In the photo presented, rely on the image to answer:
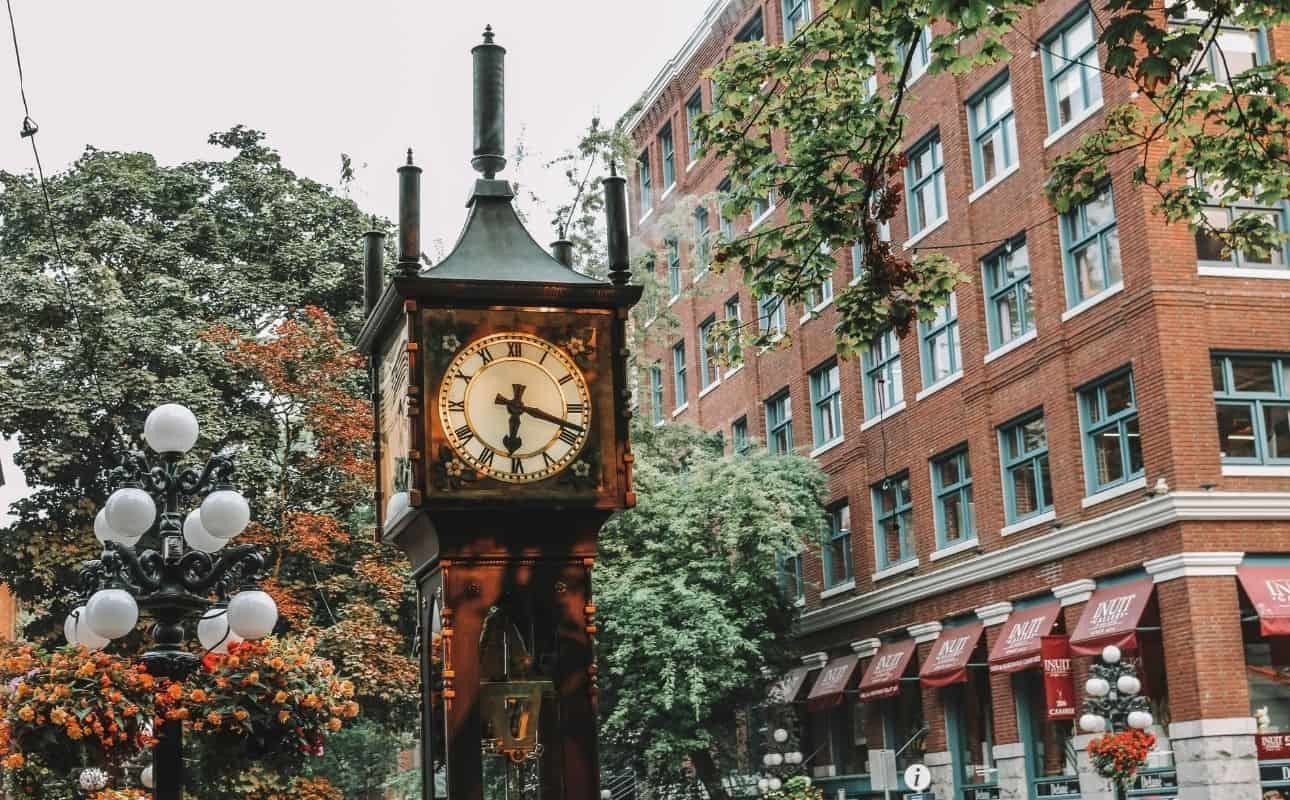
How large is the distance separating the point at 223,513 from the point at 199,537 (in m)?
0.55

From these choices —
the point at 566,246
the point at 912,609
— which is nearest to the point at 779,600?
the point at 912,609

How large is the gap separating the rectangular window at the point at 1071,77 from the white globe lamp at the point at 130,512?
20.1 metres

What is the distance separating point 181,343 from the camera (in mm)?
32906

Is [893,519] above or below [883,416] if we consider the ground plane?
below

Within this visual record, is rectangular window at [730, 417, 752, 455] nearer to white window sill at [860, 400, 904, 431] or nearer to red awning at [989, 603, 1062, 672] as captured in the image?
white window sill at [860, 400, 904, 431]

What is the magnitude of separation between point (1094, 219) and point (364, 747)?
38073 mm

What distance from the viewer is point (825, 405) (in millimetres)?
38688

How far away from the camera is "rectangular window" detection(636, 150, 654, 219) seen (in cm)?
5084

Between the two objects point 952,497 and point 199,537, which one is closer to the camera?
point 199,537

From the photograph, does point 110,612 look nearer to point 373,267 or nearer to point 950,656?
point 373,267

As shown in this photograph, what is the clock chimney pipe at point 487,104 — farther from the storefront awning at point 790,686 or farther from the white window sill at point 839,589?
the storefront awning at point 790,686

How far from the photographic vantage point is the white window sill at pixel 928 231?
109ft

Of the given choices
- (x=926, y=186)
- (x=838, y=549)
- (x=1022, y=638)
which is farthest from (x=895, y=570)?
(x=926, y=186)

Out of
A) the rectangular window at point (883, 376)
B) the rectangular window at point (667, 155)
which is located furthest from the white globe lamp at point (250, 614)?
the rectangular window at point (667, 155)
